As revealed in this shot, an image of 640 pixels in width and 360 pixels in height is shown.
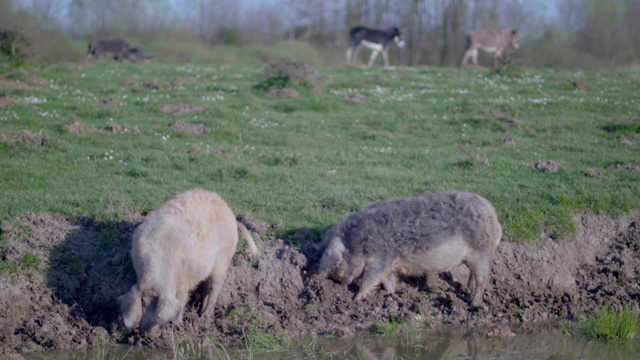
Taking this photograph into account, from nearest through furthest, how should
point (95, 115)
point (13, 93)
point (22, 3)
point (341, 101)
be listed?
point (95, 115)
point (13, 93)
point (341, 101)
point (22, 3)

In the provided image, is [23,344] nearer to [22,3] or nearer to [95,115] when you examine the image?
[95,115]

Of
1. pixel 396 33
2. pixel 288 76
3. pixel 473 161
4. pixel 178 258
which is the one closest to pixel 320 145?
pixel 473 161

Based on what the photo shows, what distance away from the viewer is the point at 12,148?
1165 cm

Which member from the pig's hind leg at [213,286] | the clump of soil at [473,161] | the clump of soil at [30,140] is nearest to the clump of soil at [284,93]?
the clump of soil at [473,161]

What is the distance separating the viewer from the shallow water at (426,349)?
6.96 m

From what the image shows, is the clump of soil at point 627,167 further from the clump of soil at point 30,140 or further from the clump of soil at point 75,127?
the clump of soil at point 30,140

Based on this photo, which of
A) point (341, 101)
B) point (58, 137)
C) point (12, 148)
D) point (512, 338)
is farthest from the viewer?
point (341, 101)

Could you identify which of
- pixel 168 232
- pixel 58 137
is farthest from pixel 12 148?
pixel 168 232

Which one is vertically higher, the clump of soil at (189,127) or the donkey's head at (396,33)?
the donkey's head at (396,33)

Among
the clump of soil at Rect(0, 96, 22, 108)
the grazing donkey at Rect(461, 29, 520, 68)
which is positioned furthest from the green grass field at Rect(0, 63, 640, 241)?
the grazing donkey at Rect(461, 29, 520, 68)

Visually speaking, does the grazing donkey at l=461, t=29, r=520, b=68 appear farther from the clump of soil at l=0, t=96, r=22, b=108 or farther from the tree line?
the clump of soil at l=0, t=96, r=22, b=108

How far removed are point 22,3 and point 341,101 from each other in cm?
2019

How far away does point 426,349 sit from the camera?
7.30m

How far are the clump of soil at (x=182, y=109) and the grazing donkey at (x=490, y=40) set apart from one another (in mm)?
16804
